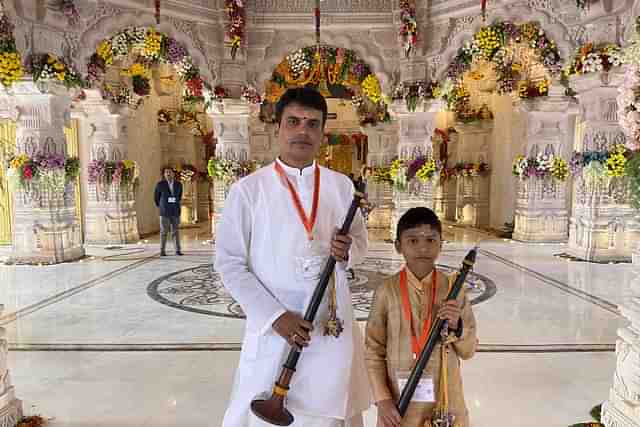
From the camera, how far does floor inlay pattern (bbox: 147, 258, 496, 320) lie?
4.96 metres

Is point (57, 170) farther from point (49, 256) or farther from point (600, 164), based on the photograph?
point (600, 164)

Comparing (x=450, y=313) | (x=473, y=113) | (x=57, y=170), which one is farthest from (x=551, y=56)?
(x=57, y=170)

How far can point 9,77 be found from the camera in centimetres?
595

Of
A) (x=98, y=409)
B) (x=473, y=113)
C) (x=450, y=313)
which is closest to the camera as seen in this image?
(x=450, y=313)

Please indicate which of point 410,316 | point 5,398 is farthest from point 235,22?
point 410,316

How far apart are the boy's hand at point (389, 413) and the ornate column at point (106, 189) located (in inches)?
350

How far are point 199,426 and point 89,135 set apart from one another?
27.7 ft

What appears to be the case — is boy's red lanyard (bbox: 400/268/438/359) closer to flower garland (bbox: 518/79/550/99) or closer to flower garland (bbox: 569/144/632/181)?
flower garland (bbox: 569/144/632/181)

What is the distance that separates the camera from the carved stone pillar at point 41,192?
7051 mm

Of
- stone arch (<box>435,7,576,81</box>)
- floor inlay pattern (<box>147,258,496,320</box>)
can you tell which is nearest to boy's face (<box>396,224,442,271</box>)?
floor inlay pattern (<box>147,258,496,320</box>)

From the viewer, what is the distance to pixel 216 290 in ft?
19.0

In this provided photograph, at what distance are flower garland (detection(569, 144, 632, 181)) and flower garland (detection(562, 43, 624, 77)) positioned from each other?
119 centimetres

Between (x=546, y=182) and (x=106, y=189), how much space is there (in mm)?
8752

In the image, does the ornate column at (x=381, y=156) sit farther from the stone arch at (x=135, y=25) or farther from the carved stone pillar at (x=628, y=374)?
the carved stone pillar at (x=628, y=374)
